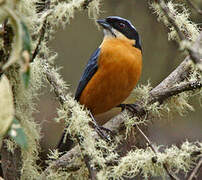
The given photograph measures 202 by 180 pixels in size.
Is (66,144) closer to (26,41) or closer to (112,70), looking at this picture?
(112,70)

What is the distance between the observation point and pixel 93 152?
2.00 meters

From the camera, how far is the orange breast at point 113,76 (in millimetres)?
3250

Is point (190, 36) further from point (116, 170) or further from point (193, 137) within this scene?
point (193, 137)

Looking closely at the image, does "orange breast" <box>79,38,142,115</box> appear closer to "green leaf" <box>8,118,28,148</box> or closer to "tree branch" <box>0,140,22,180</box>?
"tree branch" <box>0,140,22,180</box>

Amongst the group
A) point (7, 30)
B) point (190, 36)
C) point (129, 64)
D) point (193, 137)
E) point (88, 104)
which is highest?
point (7, 30)

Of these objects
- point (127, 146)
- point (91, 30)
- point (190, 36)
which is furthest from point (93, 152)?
point (91, 30)

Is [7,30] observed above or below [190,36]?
above

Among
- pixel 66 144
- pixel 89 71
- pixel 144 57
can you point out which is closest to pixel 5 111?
pixel 66 144

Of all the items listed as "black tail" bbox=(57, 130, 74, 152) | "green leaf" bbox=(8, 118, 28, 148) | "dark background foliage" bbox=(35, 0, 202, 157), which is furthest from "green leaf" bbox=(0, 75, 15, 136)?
"dark background foliage" bbox=(35, 0, 202, 157)

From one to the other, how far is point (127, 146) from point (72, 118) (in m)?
0.80

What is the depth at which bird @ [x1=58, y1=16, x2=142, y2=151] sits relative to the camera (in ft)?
10.7

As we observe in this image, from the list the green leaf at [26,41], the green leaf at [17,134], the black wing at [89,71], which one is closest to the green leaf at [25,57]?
the green leaf at [26,41]

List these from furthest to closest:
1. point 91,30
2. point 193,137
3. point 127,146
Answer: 1. point 91,30
2. point 193,137
3. point 127,146

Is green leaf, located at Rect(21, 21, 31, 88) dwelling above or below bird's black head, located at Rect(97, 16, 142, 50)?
above
